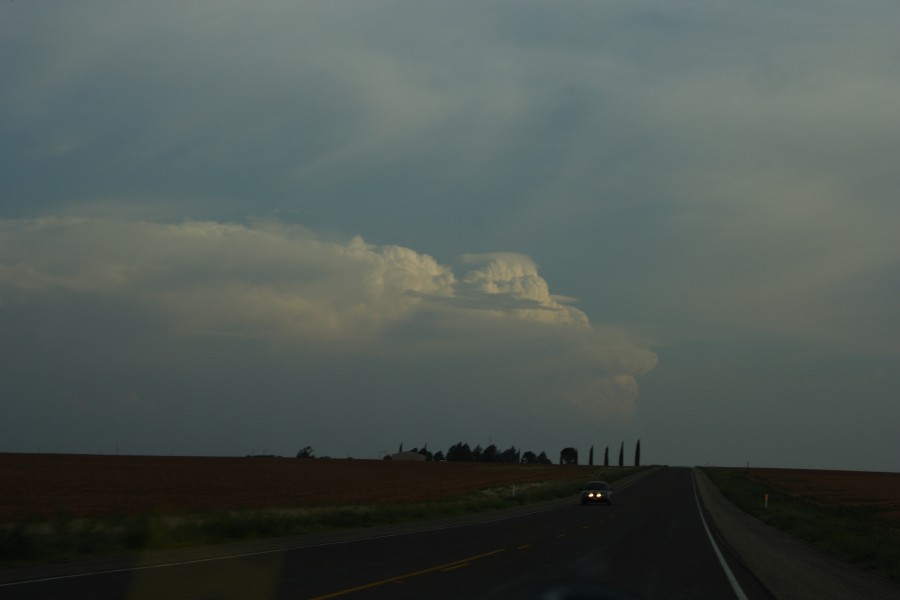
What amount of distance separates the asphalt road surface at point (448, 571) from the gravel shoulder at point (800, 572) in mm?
528

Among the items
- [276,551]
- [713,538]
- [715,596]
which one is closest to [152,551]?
[276,551]

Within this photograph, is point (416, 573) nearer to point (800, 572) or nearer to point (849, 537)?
point (800, 572)

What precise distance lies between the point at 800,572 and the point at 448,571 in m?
7.55

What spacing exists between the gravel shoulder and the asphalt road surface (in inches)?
20.8

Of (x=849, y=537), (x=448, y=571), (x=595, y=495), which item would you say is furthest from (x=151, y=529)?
(x=595, y=495)

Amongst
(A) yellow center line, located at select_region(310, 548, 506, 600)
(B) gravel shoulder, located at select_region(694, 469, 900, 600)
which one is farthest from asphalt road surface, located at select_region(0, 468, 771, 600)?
(B) gravel shoulder, located at select_region(694, 469, 900, 600)

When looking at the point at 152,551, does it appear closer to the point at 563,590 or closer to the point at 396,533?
the point at 396,533

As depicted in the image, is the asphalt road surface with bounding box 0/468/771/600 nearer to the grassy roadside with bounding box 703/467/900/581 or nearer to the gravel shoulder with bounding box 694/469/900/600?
the gravel shoulder with bounding box 694/469/900/600

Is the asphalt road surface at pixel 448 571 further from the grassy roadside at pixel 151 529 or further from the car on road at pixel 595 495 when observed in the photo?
the car on road at pixel 595 495

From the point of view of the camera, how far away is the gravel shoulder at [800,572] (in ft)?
53.5

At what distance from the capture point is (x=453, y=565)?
18.8m

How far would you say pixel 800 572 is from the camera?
19.6 meters

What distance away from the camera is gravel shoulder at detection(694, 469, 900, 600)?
16.3 m

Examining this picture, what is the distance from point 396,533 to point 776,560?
36.0 ft
